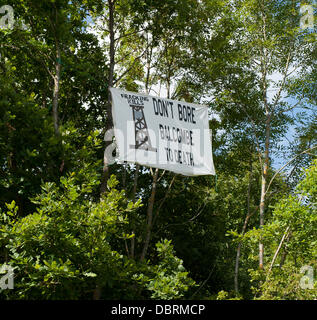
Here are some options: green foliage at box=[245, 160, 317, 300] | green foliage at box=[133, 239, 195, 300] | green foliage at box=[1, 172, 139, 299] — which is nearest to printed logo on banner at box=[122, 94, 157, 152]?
green foliage at box=[1, 172, 139, 299]

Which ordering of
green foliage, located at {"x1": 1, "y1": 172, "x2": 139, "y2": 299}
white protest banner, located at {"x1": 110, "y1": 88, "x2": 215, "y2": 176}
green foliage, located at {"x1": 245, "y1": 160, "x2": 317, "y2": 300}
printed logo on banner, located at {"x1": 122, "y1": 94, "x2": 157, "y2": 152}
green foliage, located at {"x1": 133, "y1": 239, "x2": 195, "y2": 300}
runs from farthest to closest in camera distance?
green foliage, located at {"x1": 245, "y1": 160, "x2": 317, "y2": 300}, printed logo on banner, located at {"x1": 122, "y1": 94, "x2": 157, "y2": 152}, white protest banner, located at {"x1": 110, "y1": 88, "x2": 215, "y2": 176}, green foliage, located at {"x1": 133, "y1": 239, "x2": 195, "y2": 300}, green foliage, located at {"x1": 1, "y1": 172, "x2": 139, "y2": 299}

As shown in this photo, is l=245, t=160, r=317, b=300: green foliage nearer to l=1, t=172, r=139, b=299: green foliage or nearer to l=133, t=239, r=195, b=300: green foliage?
l=133, t=239, r=195, b=300: green foliage

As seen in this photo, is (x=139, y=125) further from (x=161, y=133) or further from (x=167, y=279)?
(x=167, y=279)

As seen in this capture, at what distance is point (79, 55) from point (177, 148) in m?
5.18

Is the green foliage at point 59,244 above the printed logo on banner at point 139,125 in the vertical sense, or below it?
below

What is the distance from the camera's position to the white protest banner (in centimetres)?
839

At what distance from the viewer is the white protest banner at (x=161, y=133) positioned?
8.39m

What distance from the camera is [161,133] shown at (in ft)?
28.9

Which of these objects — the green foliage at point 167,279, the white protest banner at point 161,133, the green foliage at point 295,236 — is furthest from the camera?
the green foliage at point 295,236

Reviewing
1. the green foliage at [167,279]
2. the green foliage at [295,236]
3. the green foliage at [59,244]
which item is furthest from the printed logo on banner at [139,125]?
the green foliage at [295,236]

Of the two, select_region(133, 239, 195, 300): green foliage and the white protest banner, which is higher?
the white protest banner

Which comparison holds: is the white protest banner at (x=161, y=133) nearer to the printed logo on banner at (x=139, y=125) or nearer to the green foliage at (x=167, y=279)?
the printed logo on banner at (x=139, y=125)

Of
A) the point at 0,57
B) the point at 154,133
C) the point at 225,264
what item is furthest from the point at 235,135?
the point at 0,57

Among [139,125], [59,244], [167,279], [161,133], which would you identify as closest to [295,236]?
[167,279]
